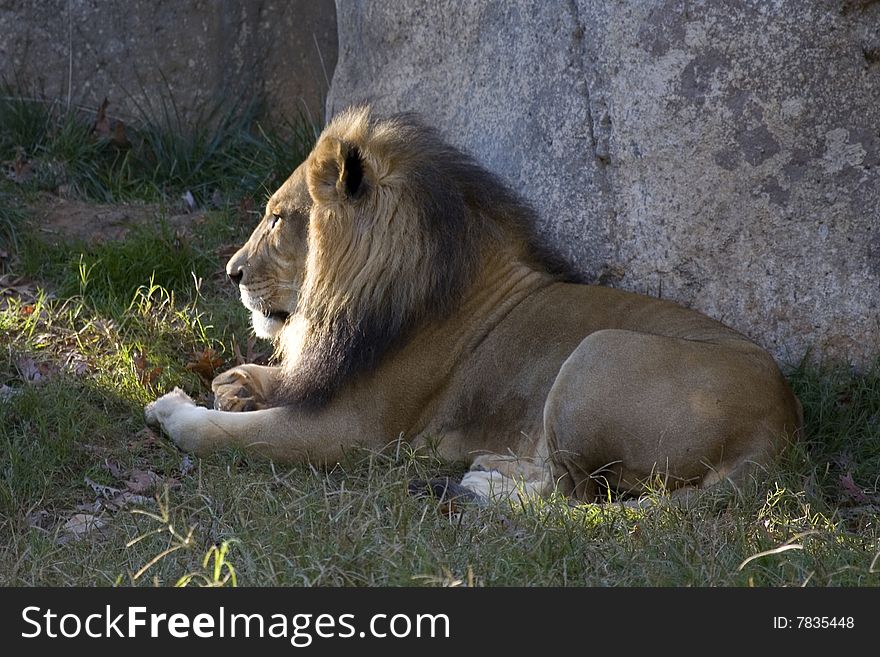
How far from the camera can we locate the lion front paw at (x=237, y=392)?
5.14m

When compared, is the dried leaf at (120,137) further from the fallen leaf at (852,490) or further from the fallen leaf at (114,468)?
the fallen leaf at (852,490)

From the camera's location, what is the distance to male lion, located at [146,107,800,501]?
4672 mm

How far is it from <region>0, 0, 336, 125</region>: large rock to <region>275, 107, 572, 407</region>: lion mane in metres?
2.86

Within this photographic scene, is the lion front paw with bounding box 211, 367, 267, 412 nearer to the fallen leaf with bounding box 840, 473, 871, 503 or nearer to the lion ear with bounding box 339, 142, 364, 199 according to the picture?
the lion ear with bounding box 339, 142, 364, 199

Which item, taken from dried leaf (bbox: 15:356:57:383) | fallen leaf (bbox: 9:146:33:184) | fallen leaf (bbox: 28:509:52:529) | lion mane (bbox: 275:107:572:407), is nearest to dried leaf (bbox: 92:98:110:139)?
fallen leaf (bbox: 9:146:33:184)

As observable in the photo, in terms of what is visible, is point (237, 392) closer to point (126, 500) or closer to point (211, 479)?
point (211, 479)

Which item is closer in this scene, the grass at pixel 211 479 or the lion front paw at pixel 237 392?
the grass at pixel 211 479

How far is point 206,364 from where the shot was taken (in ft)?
18.4

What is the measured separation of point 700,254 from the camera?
5.08 metres

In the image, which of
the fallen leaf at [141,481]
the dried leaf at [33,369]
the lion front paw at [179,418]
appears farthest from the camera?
the dried leaf at [33,369]

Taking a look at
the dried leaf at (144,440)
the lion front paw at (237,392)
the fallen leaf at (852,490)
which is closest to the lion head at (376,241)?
the lion front paw at (237,392)

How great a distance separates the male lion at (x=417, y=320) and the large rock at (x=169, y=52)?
2.76m

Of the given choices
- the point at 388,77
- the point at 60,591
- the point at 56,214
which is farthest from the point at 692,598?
the point at 56,214

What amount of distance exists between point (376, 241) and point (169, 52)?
3286 mm
